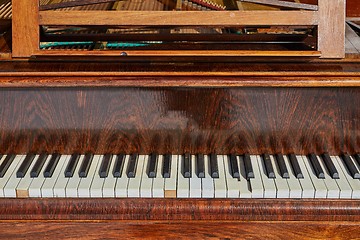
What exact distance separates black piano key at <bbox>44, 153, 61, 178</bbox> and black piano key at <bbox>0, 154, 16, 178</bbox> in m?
0.15

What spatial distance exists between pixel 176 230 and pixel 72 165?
0.44 meters

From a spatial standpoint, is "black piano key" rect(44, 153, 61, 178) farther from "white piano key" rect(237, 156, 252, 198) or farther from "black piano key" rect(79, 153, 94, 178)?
"white piano key" rect(237, 156, 252, 198)

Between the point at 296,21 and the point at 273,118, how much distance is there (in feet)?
1.17

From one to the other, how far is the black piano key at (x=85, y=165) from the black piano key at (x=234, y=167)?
20.3 inches

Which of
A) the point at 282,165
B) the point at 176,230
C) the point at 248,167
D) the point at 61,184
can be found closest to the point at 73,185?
the point at 61,184

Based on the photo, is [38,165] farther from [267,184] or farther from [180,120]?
[267,184]

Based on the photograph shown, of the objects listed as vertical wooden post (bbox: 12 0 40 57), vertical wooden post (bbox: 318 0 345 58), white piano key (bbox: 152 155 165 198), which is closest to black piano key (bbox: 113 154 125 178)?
white piano key (bbox: 152 155 165 198)

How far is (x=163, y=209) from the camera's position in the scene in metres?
1.96

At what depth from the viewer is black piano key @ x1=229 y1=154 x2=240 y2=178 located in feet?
6.55

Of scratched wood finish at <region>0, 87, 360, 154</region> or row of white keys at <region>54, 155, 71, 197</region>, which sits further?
scratched wood finish at <region>0, 87, 360, 154</region>

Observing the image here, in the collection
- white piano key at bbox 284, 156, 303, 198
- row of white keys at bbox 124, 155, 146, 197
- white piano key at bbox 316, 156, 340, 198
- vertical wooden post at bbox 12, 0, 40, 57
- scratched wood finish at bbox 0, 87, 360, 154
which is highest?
vertical wooden post at bbox 12, 0, 40, 57

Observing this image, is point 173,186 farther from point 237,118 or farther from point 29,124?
point 29,124

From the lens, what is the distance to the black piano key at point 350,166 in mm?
1991

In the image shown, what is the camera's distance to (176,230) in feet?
6.59
